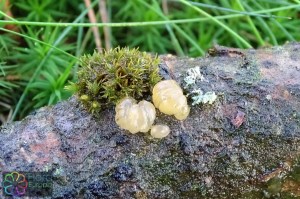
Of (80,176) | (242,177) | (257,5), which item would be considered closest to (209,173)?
(242,177)

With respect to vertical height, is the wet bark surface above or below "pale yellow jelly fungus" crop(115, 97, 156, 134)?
below

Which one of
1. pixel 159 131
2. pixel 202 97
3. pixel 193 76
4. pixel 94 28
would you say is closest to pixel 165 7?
pixel 94 28

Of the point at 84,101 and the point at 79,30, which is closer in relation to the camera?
the point at 84,101

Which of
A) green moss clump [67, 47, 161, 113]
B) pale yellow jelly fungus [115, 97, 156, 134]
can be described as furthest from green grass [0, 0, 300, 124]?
pale yellow jelly fungus [115, 97, 156, 134]

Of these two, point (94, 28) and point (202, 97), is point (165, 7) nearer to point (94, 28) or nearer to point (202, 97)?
point (94, 28)

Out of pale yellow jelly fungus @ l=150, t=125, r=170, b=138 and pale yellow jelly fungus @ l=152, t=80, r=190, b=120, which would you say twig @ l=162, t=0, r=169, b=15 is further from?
pale yellow jelly fungus @ l=150, t=125, r=170, b=138

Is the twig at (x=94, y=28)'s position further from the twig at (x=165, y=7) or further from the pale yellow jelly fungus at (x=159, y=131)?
the pale yellow jelly fungus at (x=159, y=131)

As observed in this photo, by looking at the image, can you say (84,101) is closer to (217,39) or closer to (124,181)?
(124,181)
